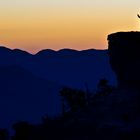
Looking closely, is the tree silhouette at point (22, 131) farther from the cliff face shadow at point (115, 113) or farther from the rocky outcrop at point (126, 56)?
the rocky outcrop at point (126, 56)

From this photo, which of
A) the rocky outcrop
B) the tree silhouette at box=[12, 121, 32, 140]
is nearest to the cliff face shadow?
the rocky outcrop

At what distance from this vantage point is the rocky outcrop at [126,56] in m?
67.6

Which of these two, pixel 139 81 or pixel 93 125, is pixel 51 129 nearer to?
pixel 93 125

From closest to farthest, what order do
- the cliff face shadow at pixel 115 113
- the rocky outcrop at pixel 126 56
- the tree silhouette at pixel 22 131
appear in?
the cliff face shadow at pixel 115 113 < the rocky outcrop at pixel 126 56 < the tree silhouette at pixel 22 131

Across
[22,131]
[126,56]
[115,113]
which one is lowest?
[22,131]

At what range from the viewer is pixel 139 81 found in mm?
66188

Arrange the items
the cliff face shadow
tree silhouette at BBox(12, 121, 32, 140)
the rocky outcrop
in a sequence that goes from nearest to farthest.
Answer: the cliff face shadow, the rocky outcrop, tree silhouette at BBox(12, 121, 32, 140)

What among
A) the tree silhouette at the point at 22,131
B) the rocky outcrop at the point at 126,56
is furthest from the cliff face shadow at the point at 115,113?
the tree silhouette at the point at 22,131

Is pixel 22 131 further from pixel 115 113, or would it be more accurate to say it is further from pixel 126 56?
pixel 115 113

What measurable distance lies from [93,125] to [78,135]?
230 centimetres

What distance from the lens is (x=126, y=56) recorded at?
69.7 m

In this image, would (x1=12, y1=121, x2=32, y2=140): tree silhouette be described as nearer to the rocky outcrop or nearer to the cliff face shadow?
the cliff face shadow

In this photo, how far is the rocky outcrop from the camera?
6762 cm

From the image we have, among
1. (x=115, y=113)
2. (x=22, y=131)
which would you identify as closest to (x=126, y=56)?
(x=115, y=113)
